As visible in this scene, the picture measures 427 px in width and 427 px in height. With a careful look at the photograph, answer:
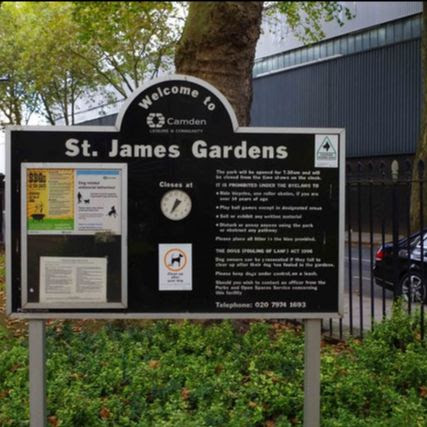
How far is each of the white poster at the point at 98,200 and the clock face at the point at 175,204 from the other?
29 centimetres

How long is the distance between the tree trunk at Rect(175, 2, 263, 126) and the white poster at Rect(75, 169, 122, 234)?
107 inches

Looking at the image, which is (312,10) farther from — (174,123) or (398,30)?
(398,30)

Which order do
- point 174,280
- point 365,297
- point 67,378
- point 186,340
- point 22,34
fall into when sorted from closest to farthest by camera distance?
point 174,280 < point 67,378 < point 186,340 < point 365,297 < point 22,34

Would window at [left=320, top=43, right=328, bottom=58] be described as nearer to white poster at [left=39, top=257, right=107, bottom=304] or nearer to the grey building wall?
the grey building wall

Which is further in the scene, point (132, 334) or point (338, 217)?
point (132, 334)

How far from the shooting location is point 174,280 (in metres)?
4.18

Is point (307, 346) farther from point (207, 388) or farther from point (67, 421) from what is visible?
point (67, 421)

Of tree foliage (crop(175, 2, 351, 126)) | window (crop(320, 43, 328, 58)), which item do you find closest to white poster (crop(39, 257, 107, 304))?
tree foliage (crop(175, 2, 351, 126))

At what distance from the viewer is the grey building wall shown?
2547cm

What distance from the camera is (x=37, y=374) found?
416 centimetres

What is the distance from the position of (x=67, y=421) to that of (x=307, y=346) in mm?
1637

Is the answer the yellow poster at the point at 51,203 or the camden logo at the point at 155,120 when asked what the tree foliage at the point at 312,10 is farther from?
the yellow poster at the point at 51,203

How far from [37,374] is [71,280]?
0.64m

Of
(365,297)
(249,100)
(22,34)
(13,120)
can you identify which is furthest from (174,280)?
(13,120)
